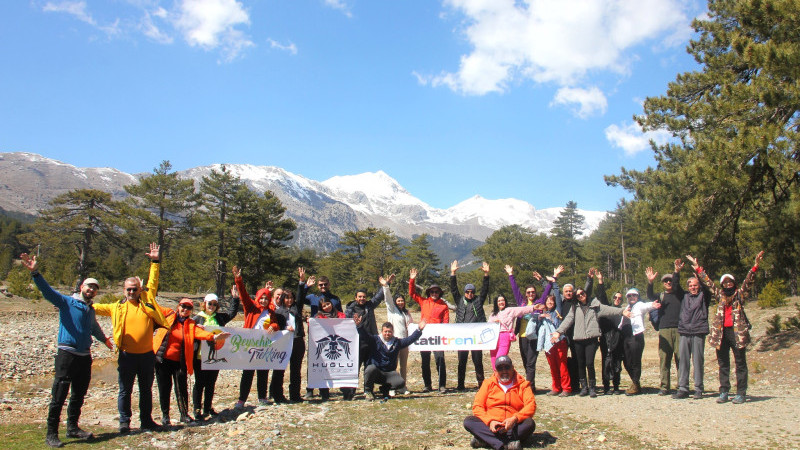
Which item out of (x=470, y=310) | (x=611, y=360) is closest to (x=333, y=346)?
(x=470, y=310)

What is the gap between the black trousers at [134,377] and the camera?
7.20 metres

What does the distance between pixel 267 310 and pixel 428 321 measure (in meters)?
3.53

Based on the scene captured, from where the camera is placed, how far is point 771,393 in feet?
33.9

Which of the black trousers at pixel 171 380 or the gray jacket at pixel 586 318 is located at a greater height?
the gray jacket at pixel 586 318

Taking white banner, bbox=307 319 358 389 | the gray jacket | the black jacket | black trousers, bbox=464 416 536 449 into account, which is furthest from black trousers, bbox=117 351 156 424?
the gray jacket

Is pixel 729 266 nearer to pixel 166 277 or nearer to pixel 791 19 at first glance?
pixel 791 19

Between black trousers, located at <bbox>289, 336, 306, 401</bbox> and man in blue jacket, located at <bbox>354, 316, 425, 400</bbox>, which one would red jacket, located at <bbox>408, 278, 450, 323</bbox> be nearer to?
man in blue jacket, located at <bbox>354, 316, 425, 400</bbox>

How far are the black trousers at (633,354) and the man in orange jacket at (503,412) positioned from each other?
424 centimetres

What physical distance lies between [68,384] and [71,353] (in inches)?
16.6

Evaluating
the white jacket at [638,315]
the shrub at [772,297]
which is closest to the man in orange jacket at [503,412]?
the white jacket at [638,315]

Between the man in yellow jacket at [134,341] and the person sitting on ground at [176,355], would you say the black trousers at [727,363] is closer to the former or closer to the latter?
the person sitting on ground at [176,355]

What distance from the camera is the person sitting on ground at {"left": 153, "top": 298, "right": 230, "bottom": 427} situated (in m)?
7.70

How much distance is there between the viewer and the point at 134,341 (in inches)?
284

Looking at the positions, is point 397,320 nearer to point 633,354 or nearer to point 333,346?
point 333,346
